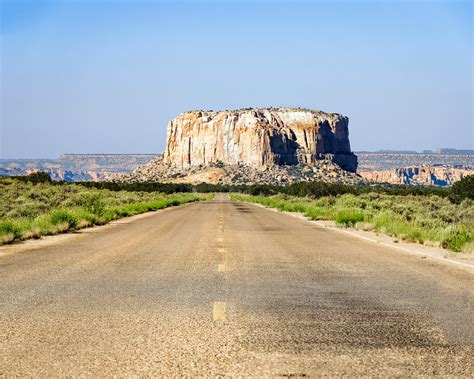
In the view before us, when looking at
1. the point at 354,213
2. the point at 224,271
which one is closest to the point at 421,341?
the point at 224,271

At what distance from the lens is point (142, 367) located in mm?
4840

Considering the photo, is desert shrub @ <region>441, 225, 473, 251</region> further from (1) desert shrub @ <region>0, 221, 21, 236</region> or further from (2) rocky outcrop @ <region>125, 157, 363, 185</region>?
(2) rocky outcrop @ <region>125, 157, 363, 185</region>

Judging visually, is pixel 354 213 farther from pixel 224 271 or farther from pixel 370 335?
pixel 370 335

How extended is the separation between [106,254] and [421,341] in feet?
28.9

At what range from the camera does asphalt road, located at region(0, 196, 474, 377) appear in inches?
198

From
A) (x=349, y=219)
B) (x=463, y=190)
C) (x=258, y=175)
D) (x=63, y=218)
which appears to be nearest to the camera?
(x=63, y=218)

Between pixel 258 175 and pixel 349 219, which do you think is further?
pixel 258 175

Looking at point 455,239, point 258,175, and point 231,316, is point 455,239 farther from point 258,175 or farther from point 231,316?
point 258,175

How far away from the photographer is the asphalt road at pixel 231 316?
16.5ft

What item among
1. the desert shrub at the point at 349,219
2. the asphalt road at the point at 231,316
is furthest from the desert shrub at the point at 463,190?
the asphalt road at the point at 231,316

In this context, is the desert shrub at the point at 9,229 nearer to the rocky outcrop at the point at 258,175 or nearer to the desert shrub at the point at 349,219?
the desert shrub at the point at 349,219

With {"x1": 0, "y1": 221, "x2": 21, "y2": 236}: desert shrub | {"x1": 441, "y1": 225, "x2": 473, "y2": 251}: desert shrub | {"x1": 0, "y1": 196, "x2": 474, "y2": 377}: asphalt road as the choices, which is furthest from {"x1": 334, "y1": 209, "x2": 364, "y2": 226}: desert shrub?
{"x1": 0, "y1": 221, "x2": 21, "y2": 236}: desert shrub

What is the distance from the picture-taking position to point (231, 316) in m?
6.86

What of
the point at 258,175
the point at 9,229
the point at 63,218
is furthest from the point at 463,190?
the point at 258,175
